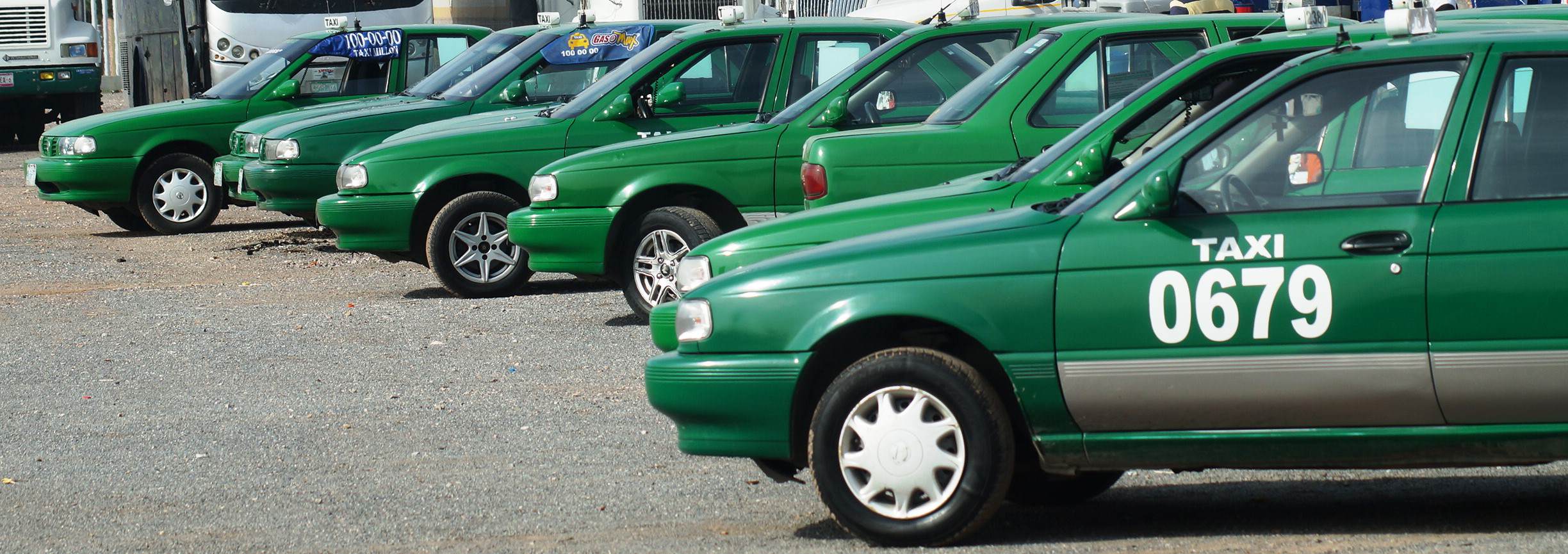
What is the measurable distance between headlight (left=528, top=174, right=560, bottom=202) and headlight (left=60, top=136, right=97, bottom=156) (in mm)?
6746

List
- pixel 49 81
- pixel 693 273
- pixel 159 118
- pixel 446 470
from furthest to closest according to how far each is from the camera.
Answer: pixel 49 81, pixel 159 118, pixel 693 273, pixel 446 470

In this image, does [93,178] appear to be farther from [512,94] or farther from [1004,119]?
[1004,119]

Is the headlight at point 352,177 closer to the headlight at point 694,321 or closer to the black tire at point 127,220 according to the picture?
the black tire at point 127,220

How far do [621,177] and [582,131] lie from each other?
126cm

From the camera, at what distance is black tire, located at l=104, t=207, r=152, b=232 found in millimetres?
16188

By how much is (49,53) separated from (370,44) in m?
11.6

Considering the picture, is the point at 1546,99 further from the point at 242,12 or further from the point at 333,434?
the point at 242,12

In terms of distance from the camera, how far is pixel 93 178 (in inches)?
602

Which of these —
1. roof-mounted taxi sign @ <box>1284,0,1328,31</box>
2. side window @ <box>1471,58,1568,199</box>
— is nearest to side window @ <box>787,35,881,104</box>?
roof-mounted taxi sign @ <box>1284,0,1328,31</box>

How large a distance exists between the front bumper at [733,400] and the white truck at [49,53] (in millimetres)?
22064

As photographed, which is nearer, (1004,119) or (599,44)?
(1004,119)

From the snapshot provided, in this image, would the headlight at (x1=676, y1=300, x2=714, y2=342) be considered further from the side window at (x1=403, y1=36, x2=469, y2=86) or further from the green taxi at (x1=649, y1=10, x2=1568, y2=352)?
the side window at (x1=403, y1=36, x2=469, y2=86)

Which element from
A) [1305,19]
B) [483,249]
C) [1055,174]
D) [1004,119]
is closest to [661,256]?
[483,249]

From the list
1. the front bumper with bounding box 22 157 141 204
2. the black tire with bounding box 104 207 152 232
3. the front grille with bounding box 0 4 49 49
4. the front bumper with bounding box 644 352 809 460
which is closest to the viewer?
the front bumper with bounding box 644 352 809 460
